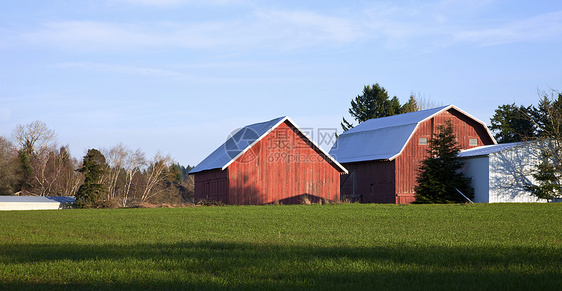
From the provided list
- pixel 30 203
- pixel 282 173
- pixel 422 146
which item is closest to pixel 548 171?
pixel 422 146

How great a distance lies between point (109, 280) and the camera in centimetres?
810

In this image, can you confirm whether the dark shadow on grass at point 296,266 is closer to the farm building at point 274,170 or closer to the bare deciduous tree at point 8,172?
the farm building at point 274,170

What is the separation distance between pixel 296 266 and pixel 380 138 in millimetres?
37652

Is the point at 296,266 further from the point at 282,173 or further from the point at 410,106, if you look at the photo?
the point at 410,106

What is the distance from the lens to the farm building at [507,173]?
37.0 metres

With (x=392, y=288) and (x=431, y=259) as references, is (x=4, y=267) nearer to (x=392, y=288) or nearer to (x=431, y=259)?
(x=392, y=288)

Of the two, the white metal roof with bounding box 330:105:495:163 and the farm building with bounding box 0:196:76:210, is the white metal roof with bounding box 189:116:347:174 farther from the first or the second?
the farm building with bounding box 0:196:76:210

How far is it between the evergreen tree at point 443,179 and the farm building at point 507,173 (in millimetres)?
1202

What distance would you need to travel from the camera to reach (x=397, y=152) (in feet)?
139

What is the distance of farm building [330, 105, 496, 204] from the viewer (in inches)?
1666

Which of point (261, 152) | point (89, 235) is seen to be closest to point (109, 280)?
point (89, 235)

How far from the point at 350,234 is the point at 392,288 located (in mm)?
7181

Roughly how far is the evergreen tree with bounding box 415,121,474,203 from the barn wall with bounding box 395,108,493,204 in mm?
3776

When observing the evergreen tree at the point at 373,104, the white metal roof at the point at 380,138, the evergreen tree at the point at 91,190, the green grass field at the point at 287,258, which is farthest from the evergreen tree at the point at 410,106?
the green grass field at the point at 287,258
